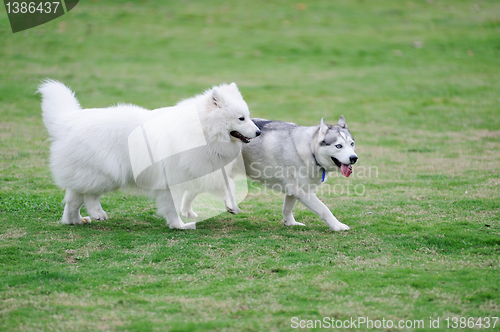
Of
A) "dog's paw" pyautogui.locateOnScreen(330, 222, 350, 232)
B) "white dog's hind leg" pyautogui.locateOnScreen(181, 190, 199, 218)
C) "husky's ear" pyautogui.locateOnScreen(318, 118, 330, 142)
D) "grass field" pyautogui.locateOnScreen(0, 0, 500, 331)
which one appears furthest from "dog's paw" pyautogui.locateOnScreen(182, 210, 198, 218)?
"husky's ear" pyautogui.locateOnScreen(318, 118, 330, 142)

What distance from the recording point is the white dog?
704 cm

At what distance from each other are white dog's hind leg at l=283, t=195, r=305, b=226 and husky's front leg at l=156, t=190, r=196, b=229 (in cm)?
146

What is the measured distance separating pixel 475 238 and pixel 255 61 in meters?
17.7

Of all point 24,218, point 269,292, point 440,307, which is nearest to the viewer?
point 440,307

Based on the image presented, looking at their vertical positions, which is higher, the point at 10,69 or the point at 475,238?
the point at 10,69

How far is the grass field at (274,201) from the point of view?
5102 millimetres

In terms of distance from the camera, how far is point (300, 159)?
24.7 ft

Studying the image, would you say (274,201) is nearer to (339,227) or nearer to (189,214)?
(189,214)

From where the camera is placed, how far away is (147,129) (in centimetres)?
726

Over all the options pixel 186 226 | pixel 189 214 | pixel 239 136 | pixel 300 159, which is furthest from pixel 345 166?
pixel 189 214

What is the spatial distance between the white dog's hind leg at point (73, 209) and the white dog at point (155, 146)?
3 cm

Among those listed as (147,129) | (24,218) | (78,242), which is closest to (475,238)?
(147,129)

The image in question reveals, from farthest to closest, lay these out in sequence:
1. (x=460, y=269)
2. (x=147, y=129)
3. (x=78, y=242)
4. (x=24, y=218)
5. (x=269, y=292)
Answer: (x=24, y=218)
(x=147, y=129)
(x=78, y=242)
(x=460, y=269)
(x=269, y=292)

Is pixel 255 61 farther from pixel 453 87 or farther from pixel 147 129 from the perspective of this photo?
pixel 147 129
